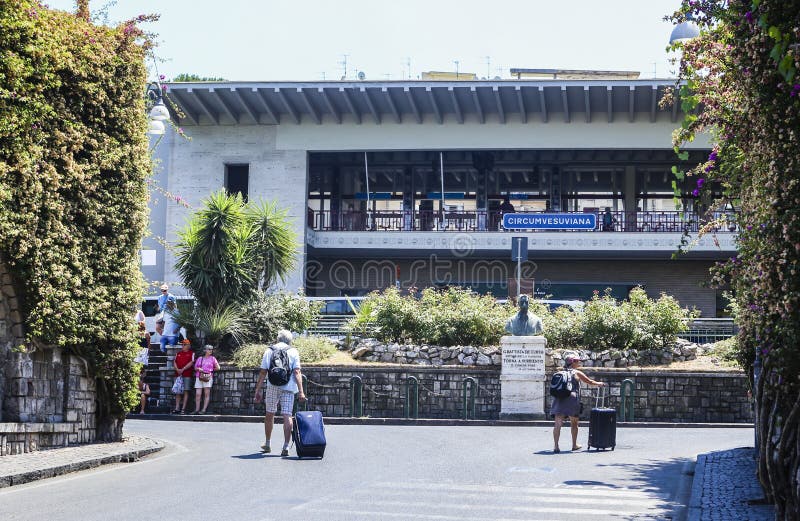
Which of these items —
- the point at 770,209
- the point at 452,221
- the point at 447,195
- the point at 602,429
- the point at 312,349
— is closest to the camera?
the point at 770,209

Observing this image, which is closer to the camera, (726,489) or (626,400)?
(726,489)

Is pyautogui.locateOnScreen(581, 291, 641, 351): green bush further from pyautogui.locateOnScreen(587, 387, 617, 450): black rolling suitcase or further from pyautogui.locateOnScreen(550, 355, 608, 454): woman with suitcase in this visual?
pyautogui.locateOnScreen(587, 387, 617, 450): black rolling suitcase

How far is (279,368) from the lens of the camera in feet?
47.0

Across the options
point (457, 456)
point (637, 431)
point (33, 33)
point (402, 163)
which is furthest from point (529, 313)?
point (402, 163)

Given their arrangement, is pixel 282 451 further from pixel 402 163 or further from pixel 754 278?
pixel 402 163

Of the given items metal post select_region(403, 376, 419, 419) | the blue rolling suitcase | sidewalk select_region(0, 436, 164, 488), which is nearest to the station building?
metal post select_region(403, 376, 419, 419)

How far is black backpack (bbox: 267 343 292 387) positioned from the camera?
563 inches

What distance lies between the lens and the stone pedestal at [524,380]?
2173 cm

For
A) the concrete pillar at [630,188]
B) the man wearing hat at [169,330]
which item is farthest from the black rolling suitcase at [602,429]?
the concrete pillar at [630,188]

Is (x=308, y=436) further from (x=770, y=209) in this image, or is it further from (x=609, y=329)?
(x=609, y=329)

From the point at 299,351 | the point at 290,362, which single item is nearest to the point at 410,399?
the point at 299,351

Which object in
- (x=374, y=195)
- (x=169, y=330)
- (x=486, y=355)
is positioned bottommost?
(x=486, y=355)

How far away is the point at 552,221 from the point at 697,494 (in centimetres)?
2969

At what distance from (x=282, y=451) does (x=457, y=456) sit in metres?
2.45
